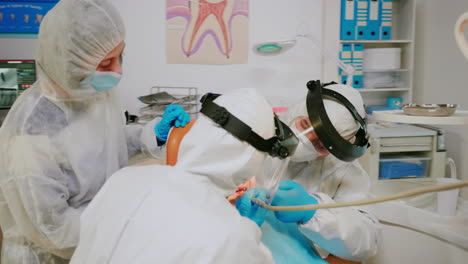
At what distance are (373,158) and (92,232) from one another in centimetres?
197

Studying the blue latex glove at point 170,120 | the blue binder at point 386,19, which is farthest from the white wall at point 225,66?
the blue latex glove at point 170,120

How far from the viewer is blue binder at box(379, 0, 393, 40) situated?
2.63 meters

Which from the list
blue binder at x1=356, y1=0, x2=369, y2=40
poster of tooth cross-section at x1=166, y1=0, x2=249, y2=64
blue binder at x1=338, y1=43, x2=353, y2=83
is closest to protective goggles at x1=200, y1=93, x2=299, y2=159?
poster of tooth cross-section at x1=166, y1=0, x2=249, y2=64

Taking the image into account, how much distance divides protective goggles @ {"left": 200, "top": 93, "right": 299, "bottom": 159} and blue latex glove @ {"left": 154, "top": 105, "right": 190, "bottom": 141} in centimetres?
57

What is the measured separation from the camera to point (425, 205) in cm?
120

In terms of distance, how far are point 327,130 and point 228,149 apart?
334 millimetres

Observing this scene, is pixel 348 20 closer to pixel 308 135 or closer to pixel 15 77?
pixel 308 135

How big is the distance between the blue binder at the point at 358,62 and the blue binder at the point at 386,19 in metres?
0.23

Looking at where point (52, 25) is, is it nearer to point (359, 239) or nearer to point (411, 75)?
point (359, 239)

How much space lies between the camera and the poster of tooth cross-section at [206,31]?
2.61 m

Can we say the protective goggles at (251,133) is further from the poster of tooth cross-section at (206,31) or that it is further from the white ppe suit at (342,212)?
the poster of tooth cross-section at (206,31)

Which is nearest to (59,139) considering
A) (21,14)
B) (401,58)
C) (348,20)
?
(21,14)

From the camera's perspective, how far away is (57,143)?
40.9 inches

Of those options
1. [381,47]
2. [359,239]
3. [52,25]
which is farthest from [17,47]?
[381,47]
